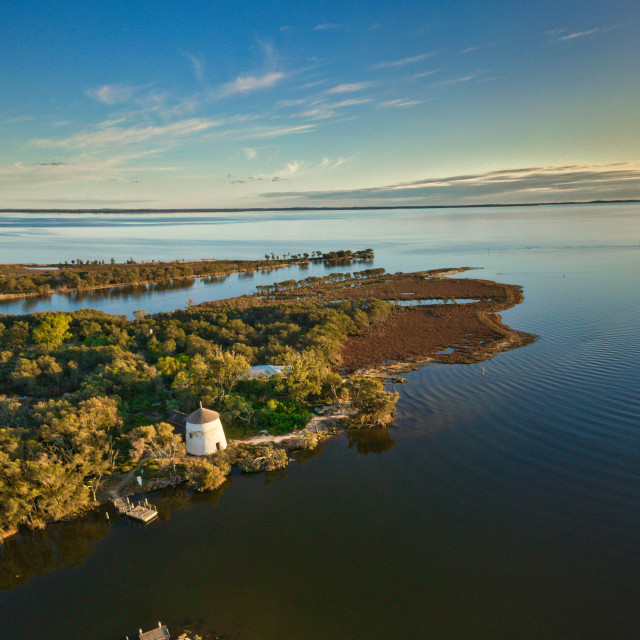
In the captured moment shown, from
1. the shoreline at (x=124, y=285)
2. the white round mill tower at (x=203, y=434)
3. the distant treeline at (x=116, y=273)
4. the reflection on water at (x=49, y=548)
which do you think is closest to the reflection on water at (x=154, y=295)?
the shoreline at (x=124, y=285)

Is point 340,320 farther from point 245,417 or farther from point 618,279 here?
point 618,279

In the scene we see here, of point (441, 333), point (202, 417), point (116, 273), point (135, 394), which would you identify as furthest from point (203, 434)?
point (116, 273)

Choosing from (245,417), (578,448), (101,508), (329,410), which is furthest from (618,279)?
(101,508)

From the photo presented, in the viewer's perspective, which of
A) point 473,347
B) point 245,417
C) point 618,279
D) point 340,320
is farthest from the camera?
point 618,279

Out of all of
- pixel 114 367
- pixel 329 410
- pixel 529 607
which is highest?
pixel 114 367

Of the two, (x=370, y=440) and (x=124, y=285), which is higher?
(x=124, y=285)

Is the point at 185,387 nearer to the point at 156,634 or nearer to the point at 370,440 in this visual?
the point at 370,440

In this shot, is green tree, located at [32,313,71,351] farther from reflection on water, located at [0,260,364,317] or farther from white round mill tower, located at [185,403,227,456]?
white round mill tower, located at [185,403,227,456]
